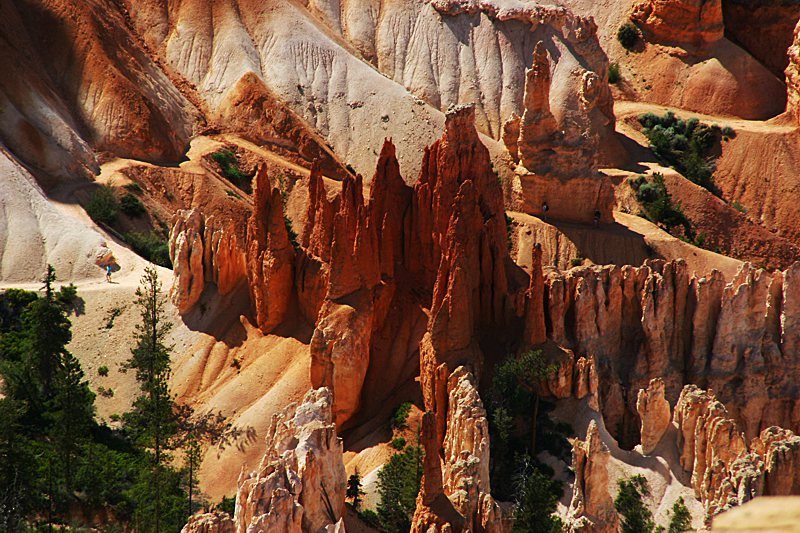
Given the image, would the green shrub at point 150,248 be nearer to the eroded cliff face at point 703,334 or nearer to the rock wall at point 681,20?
the eroded cliff face at point 703,334

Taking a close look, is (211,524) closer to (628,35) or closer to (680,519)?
(680,519)

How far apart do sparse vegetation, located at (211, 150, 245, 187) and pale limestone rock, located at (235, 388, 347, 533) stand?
58.8 metres

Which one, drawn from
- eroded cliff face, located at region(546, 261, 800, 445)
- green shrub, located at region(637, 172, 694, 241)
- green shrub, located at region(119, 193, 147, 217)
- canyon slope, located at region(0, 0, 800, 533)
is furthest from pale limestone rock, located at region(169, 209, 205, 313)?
green shrub, located at region(637, 172, 694, 241)

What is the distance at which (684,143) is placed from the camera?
106688 mm

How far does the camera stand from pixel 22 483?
4294cm

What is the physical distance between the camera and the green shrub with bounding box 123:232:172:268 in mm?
→ 76812

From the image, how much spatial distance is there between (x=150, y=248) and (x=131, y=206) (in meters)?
8.03

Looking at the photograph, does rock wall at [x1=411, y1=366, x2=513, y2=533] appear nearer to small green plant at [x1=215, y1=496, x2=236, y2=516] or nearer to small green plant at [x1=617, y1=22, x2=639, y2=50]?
small green plant at [x1=215, y1=496, x2=236, y2=516]

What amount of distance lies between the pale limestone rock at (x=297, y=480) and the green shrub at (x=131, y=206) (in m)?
50.0

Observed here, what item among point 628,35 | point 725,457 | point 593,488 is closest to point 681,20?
point 628,35

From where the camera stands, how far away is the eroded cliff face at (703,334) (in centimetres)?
5441

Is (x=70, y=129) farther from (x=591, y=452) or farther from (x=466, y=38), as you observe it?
(x=591, y=452)

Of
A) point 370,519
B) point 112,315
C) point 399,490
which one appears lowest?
point 370,519

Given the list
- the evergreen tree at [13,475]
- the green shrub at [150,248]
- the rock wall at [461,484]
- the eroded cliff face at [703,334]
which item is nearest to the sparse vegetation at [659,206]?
the eroded cliff face at [703,334]
